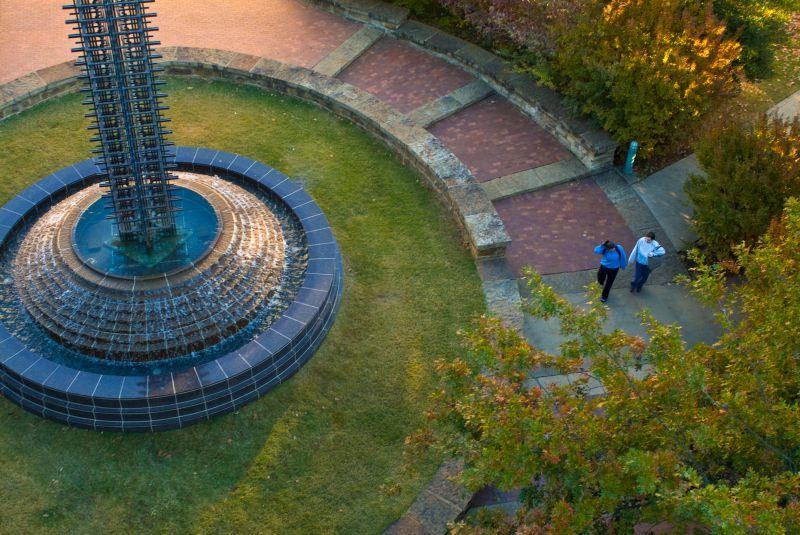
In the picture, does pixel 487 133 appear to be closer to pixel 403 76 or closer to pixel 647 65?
pixel 403 76

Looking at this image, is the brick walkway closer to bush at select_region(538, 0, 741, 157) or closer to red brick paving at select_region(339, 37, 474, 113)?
red brick paving at select_region(339, 37, 474, 113)

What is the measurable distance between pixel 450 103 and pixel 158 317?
923cm

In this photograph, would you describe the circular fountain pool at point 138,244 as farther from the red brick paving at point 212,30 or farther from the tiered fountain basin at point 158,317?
the red brick paving at point 212,30

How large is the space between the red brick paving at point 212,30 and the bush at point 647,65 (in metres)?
6.92

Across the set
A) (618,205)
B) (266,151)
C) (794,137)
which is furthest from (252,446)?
(794,137)

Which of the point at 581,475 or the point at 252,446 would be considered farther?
the point at 252,446

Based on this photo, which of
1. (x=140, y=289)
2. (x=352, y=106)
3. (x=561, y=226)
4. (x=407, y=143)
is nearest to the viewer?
(x=140, y=289)

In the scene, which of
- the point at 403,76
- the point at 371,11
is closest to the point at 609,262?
the point at 403,76

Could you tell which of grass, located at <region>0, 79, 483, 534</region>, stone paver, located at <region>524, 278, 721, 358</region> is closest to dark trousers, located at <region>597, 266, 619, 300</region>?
stone paver, located at <region>524, 278, 721, 358</region>

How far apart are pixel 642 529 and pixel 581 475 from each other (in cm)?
342

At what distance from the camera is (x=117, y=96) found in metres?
11.8

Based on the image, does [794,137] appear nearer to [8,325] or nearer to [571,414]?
[571,414]

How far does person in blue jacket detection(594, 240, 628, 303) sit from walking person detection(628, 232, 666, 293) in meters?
0.23

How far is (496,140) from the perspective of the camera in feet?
59.9
